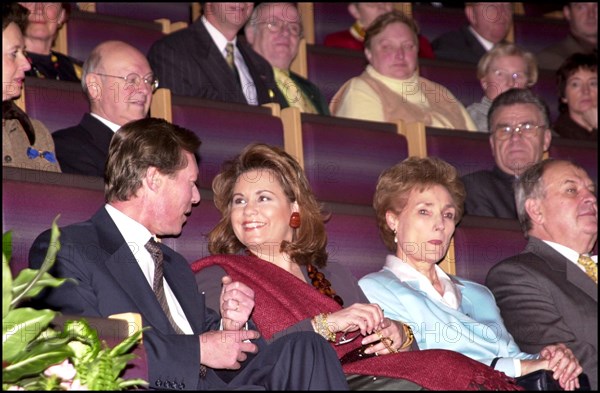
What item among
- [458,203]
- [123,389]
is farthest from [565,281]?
[123,389]

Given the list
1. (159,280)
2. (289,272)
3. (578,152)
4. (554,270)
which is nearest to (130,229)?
(159,280)

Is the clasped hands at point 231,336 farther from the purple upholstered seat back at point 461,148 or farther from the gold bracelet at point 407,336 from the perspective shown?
the purple upholstered seat back at point 461,148

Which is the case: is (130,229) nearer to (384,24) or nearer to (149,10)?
(384,24)

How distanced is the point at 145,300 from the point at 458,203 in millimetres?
832

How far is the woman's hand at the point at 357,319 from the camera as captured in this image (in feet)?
6.57

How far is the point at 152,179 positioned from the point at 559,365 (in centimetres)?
83

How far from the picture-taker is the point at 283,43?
327cm

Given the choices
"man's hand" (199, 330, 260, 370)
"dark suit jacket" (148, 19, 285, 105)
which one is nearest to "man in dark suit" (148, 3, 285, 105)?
"dark suit jacket" (148, 19, 285, 105)

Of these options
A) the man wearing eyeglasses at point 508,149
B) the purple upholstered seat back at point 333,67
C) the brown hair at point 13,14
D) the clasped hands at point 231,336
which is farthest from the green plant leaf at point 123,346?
the purple upholstered seat back at point 333,67

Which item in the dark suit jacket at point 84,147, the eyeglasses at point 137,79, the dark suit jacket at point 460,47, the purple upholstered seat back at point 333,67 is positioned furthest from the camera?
the dark suit jacket at point 460,47

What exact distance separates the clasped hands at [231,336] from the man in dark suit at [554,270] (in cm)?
71

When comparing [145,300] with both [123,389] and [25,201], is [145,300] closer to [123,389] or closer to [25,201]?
[25,201]

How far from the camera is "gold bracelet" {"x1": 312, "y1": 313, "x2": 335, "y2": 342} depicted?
2.03 metres

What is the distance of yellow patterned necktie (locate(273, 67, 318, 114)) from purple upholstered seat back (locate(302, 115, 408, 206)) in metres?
0.37
